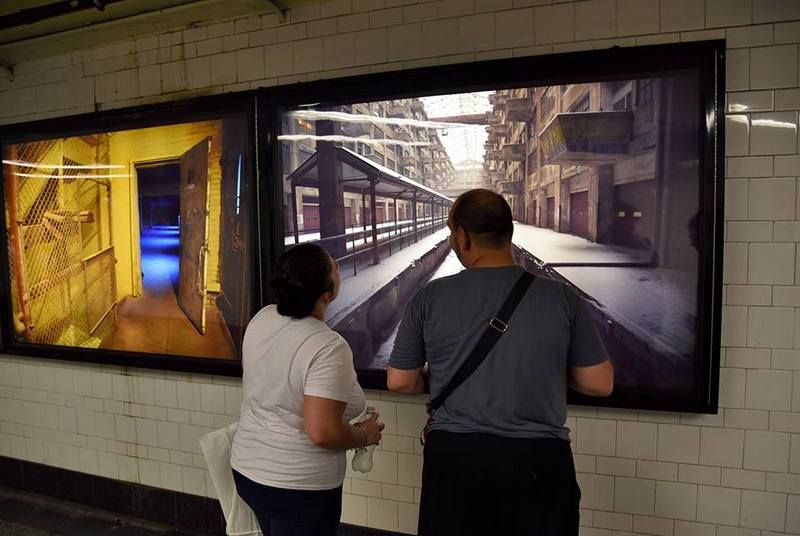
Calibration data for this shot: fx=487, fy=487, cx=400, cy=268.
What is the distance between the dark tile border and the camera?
2.97 m

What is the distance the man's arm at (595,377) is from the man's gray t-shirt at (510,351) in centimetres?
2

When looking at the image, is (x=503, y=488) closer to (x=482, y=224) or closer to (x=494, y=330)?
(x=494, y=330)

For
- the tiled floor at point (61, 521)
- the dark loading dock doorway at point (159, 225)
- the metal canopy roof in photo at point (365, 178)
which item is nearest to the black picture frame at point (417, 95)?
the metal canopy roof in photo at point (365, 178)

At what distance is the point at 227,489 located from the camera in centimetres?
178

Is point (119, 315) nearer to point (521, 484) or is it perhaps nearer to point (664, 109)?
point (521, 484)

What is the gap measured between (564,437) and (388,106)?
1733 millimetres

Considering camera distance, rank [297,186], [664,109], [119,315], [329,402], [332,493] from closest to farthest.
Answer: [329,402]
[332,493]
[664,109]
[297,186]
[119,315]

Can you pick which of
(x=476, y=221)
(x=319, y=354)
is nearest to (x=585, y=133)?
(x=476, y=221)

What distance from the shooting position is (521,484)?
1335 millimetres

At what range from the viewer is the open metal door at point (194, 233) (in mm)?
2811

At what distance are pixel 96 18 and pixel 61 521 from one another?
3146mm

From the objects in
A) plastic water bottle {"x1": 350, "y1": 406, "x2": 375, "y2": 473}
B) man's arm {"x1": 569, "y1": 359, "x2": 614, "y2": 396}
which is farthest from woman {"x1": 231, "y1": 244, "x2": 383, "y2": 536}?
man's arm {"x1": 569, "y1": 359, "x2": 614, "y2": 396}

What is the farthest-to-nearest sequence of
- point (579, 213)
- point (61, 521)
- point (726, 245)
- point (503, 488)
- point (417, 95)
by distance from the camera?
point (61, 521), point (417, 95), point (579, 213), point (726, 245), point (503, 488)

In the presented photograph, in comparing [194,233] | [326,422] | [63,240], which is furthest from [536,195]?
[63,240]
